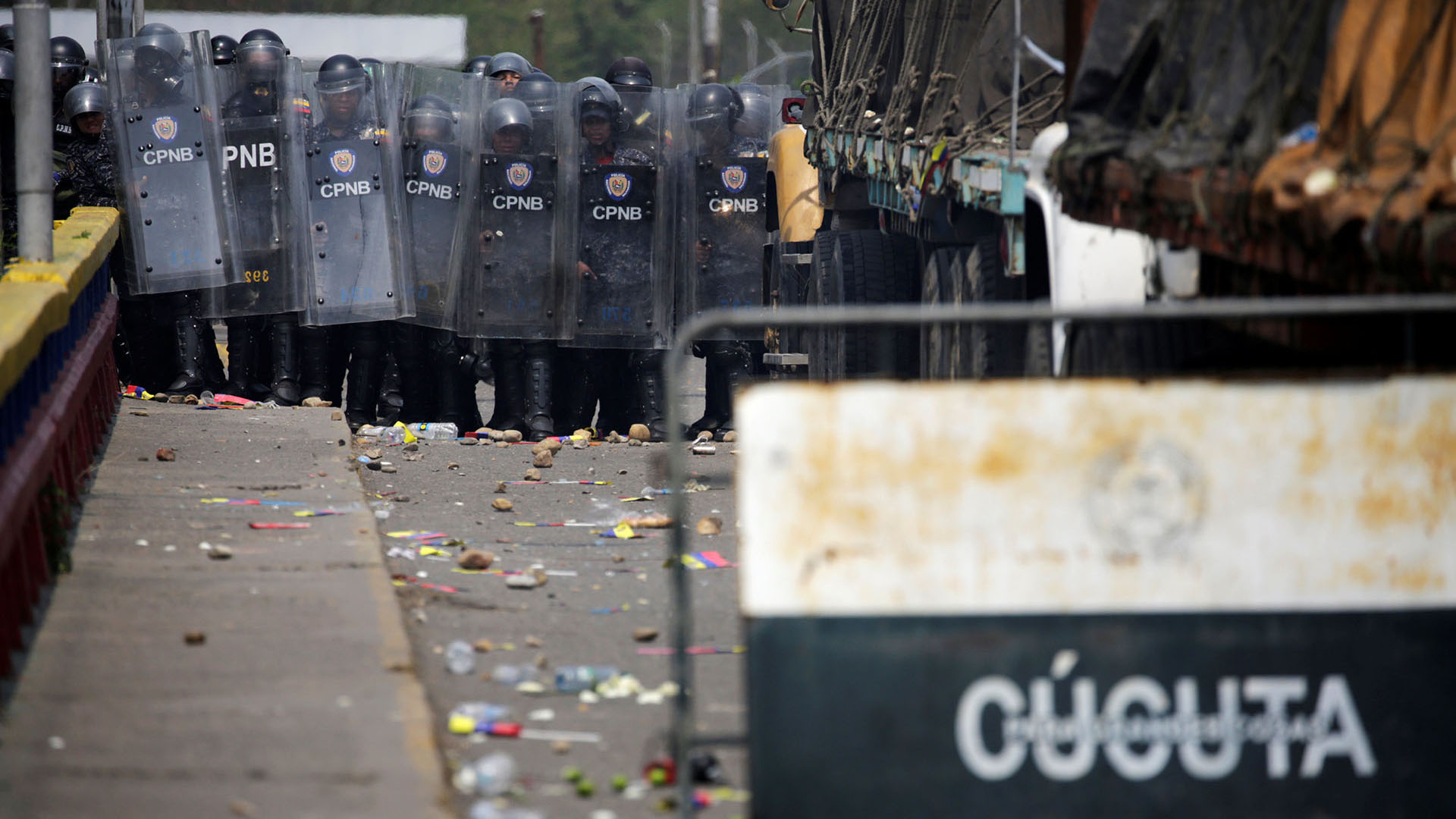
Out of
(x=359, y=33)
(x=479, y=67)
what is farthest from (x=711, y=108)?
(x=359, y=33)

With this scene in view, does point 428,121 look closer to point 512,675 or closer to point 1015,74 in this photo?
point 1015,74

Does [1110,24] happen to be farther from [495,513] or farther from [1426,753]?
[495,513]

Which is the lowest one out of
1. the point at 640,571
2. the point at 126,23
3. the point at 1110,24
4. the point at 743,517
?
the point at 640,571

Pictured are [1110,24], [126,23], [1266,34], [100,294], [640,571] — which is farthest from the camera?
[126,23]

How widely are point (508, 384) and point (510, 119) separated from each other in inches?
80.1

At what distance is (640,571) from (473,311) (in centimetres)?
649

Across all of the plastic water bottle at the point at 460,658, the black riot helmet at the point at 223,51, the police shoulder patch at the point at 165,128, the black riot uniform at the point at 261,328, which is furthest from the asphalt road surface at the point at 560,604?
the black riot helmet at the point at 223,51

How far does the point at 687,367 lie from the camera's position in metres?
21.0

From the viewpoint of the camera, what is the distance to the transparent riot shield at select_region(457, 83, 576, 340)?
13.5 m

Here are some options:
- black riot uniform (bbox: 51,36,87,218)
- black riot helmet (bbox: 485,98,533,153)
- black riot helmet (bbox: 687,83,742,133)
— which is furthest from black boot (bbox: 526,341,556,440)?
black riot uniform (bbox: 51,36,87,218)

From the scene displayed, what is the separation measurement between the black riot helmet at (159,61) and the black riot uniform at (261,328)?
369mm

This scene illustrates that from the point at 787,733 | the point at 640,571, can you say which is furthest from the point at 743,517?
the point at 640,571

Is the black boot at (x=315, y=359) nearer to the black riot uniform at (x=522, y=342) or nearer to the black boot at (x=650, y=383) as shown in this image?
the black riot uniform at (x=522, y=342)

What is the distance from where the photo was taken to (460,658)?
18.5 feet
